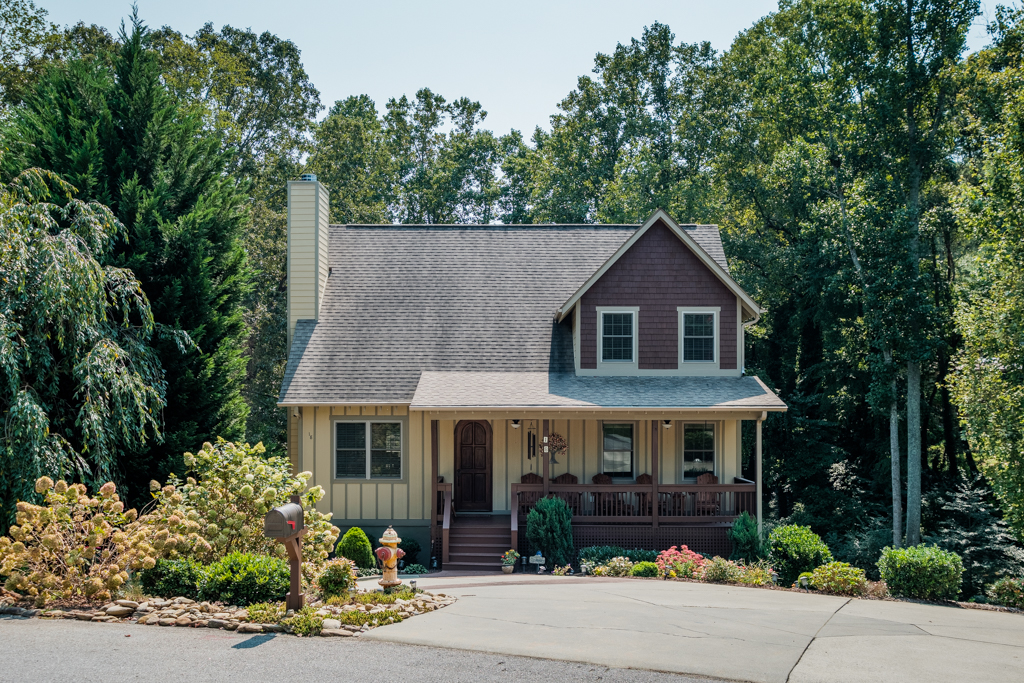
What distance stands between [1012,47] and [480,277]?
14.5m

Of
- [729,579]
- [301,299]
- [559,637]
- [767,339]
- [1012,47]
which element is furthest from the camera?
[767,339]

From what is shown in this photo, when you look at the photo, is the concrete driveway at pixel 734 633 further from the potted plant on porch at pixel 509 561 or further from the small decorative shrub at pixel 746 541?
the small decorative shrub at pixel 746 541

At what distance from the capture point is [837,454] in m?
26.4

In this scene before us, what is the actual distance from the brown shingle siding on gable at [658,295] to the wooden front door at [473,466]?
2.78 metres

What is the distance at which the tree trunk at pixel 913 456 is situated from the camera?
21.9m

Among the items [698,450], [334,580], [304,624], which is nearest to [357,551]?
[334,580]

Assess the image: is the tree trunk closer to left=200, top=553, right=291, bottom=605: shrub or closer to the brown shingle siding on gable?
the brown shingle siding on gable

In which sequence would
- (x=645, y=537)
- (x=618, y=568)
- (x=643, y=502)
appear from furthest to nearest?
(x=643, y=502) < (x=645, y=537) < (x=618, y=568)

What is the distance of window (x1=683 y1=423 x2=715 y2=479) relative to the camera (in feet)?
60.2

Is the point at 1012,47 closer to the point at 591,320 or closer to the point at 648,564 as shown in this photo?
the point at 591,320

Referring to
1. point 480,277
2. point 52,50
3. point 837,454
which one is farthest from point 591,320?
point 52,50

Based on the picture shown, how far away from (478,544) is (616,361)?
204 inches

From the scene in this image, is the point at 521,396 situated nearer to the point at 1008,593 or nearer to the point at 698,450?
the point at 698,450

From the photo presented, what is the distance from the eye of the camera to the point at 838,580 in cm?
1307
